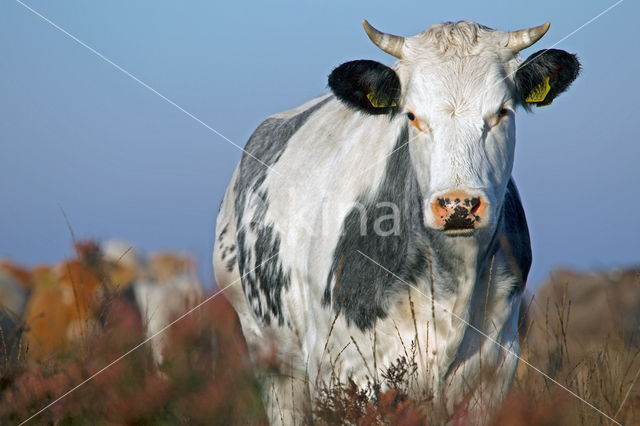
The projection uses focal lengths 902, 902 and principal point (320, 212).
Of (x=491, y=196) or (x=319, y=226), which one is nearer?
(x=491, y=196)

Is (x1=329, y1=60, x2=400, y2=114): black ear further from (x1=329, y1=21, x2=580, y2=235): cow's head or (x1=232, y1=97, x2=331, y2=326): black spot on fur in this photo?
(x1=232, y1=97, x2=331, y2=326): black spot on fur

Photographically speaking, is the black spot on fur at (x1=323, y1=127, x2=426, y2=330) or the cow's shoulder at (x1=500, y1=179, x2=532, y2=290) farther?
the cow's shoulder at (x1=500, y1=179, x2=532, y2=290)

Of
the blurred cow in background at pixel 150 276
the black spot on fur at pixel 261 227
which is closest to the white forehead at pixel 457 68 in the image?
the black spot on fur at pixel 261 227

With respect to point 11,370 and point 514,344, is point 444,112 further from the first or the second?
point 11,370

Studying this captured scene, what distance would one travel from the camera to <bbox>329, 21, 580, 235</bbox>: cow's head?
431 centimetres

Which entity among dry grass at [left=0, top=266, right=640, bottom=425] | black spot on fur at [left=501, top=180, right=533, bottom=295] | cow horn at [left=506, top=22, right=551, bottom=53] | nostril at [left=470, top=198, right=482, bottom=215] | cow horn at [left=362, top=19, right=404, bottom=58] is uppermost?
cow horn at [left=362, top=19, right=404, bottom=58]

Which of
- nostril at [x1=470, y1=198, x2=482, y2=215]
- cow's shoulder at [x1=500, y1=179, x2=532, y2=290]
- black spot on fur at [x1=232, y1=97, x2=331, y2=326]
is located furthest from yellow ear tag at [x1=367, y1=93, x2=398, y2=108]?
black spot on fur at [x1=232, y1=97, x2=331, y2=326]

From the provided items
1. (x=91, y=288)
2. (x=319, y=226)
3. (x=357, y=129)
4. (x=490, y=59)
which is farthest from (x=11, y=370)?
(x=91, y=288)

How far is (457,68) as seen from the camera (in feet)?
15.9

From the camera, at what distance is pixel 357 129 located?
578 centimetres

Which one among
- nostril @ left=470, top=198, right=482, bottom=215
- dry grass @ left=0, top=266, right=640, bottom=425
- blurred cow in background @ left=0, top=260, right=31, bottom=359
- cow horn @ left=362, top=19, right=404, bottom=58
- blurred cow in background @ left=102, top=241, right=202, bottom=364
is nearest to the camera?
dry grass @ left=0, top=266, right=640, bottom=425

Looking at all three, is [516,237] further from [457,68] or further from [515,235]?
[457,68]

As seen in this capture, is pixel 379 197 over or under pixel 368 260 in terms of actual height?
over

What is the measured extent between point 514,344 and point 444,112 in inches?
55.6
